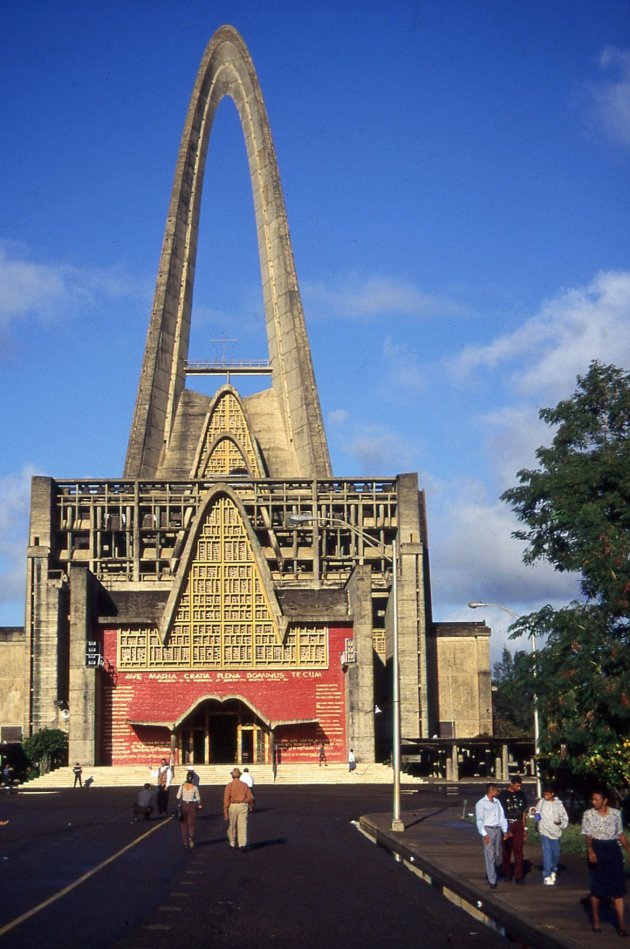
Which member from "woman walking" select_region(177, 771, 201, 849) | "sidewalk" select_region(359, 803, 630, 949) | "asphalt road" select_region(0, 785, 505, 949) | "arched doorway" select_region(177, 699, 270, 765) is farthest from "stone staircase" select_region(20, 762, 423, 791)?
"woman walking" select_region(177, 771, 201, 849)

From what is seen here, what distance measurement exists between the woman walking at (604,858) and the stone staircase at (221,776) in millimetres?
45687

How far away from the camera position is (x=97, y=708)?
68312 mm

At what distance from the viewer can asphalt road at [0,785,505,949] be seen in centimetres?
1389

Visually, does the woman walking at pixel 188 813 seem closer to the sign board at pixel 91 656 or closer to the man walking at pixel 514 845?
the man walking at pixel 514 845

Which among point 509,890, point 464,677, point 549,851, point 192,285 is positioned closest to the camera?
point 509,890

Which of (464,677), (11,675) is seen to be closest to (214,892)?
(464,677)

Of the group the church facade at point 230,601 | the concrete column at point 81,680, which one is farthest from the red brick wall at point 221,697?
the concrete column at point 81,680

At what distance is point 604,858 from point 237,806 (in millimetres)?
11220

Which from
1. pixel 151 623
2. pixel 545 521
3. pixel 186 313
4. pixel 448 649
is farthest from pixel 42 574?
pixel 545 521

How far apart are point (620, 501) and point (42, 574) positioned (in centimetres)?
5398

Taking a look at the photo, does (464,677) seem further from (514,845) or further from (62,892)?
(62,892)

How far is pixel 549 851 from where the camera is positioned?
1914 cm

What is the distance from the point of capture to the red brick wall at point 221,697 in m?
69.3

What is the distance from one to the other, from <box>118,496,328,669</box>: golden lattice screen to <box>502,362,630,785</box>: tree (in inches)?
1638
